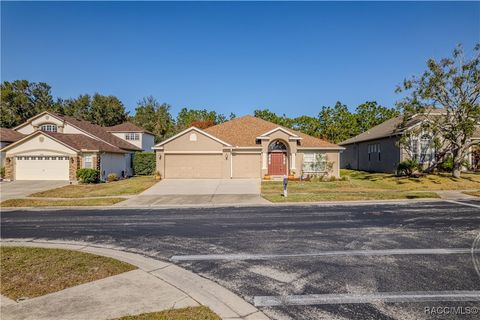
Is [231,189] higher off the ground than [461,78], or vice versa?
[461,78]

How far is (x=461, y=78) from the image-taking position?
2553cm

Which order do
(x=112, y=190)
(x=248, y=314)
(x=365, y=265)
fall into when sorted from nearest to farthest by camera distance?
(x=248, y=314)
(x=365, y=265)
(x=112, y=190)

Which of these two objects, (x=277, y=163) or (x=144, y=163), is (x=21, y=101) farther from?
(x=277, y=163)

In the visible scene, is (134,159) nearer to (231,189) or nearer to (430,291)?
(231,189)

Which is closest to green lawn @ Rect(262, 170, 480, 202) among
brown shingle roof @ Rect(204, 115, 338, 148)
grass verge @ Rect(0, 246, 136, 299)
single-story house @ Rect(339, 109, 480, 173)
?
single-story house @ Rect(339, 109, 480, 173)

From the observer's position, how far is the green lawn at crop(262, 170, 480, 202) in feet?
62.0

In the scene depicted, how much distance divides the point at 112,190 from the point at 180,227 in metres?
13.9

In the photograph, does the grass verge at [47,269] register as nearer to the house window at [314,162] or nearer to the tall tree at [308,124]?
the house window at [314,162]

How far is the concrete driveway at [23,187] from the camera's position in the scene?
2162 centimetres

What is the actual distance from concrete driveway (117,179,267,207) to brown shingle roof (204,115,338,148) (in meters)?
4.88

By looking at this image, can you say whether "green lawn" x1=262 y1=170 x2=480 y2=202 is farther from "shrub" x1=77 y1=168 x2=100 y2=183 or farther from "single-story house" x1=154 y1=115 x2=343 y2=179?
"shrub" x1=77 y1=168 x2=100 y2=183

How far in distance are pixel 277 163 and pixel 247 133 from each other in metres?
5.03

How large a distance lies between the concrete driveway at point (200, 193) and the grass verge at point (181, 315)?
13.1 meters

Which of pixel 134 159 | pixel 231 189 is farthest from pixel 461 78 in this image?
pixel 134 159
